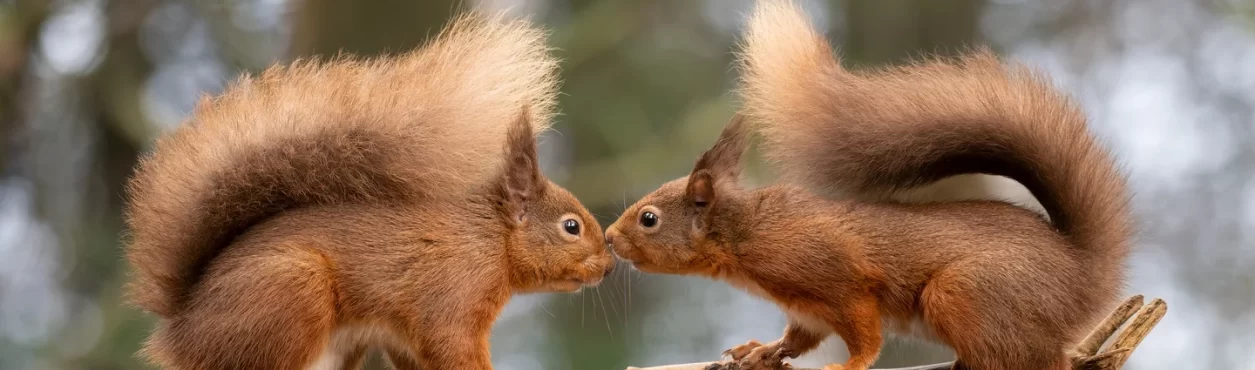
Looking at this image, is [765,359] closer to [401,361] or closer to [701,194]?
[701,194]

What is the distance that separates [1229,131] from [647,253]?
7.77ft

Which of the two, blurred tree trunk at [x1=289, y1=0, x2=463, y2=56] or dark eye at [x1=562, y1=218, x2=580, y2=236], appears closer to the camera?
dark eye at [x1=562, y1=218, x2=580, y2=236]

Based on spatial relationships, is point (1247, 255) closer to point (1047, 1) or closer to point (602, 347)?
point (1047, 1)

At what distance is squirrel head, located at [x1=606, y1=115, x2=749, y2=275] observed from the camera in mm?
1991

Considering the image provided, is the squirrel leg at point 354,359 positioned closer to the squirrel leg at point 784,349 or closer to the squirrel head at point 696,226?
the squirrel head at point 696,226

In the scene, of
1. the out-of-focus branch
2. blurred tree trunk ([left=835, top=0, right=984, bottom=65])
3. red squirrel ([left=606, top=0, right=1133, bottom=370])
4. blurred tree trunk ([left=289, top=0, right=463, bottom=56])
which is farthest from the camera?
blurred tree trunk ([left=835, top=0, right=984, bottom=65])

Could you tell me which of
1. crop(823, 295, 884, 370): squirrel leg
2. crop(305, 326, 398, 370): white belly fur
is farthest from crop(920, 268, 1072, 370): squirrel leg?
crop(305, 326, 398, 370): white belly fur

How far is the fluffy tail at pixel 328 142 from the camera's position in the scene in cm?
169

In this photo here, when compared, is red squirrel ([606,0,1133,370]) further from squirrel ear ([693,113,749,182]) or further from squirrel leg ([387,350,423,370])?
squirrel leg ([387,350,423,370])

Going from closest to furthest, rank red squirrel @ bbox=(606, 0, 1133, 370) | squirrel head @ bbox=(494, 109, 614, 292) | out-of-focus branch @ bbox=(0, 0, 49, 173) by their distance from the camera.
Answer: red squirrel @ bbox=(606, 0, 1133, 370), squirrel head @ bbox=(494, 109, 614, 292), out-of-focus branch @ bbox=(0, 0, 49, 173)

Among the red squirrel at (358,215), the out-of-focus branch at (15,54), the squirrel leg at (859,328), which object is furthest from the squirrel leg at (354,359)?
the out-of-focus branch at (15,54)

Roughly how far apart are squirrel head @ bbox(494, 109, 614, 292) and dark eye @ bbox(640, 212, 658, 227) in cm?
11

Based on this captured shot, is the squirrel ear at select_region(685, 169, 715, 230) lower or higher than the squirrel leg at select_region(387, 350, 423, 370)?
higher

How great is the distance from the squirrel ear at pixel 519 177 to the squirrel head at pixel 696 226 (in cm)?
19
